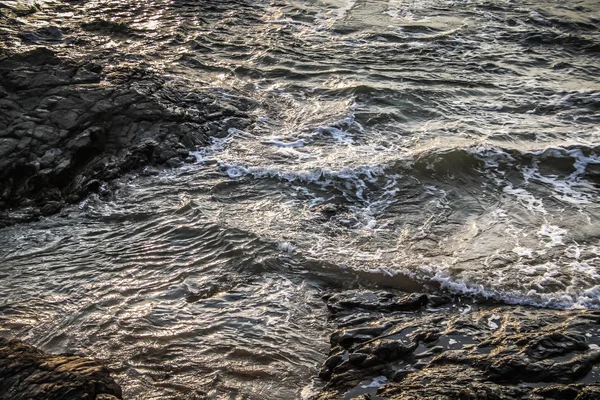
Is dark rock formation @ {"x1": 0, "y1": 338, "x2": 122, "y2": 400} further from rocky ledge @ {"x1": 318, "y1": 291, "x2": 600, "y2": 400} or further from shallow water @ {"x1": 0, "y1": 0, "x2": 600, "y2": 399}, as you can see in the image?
rocky ledge @ {"x1": 318, "y1": 291, "x2": 600, "y2": 400}

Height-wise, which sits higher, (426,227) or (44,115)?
(44,115)

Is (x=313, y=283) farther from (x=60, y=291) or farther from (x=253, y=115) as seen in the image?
(x=253, y=115)

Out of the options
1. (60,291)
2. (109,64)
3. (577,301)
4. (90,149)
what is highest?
(109,64)

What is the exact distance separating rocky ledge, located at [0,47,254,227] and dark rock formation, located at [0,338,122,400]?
3443 millimetres

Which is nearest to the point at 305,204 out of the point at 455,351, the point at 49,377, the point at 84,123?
the point at 455,351

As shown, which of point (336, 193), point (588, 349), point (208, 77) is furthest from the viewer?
point (208, 77)

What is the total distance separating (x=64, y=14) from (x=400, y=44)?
288 inches

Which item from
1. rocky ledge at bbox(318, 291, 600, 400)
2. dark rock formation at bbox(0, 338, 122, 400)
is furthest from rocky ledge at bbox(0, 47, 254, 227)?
rocky ledge at bbox(318, 291, 600, 400)

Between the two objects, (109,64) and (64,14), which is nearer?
(109,64)

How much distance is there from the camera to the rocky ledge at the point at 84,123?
7.36 meters

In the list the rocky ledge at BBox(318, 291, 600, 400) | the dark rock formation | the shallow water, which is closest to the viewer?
the dark rock formation

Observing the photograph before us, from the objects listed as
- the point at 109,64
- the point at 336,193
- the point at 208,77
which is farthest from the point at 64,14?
the point at 336,193

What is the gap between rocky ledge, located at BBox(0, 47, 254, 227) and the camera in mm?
7359

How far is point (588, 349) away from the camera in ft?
15.1
